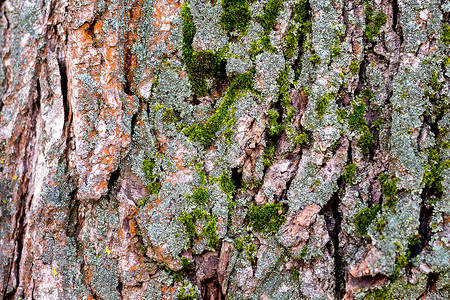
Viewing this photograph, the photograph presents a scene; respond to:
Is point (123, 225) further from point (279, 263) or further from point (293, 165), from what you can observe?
point (293, 165)

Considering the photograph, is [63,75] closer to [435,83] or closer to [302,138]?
[302,138]

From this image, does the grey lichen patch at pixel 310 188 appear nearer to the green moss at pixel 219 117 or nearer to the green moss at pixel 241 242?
the green moss at pixel 241 242

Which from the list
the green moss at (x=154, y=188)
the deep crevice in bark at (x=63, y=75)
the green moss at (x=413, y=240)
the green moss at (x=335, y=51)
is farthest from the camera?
the deep crevice in bark at (x=63, y=75)

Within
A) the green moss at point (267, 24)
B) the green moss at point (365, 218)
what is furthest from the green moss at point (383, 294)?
the green moss at point (267, 24)

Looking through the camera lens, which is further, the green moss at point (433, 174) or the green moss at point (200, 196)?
the green moss at point (200, 196)

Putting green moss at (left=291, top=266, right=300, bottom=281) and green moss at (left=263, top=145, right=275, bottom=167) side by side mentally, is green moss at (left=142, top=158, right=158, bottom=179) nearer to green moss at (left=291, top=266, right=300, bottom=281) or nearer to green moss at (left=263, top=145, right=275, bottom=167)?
green moss at (left=263, top=145, right=275, bottom=167)

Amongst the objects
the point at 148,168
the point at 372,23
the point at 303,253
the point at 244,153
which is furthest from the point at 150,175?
the point at 372,23
